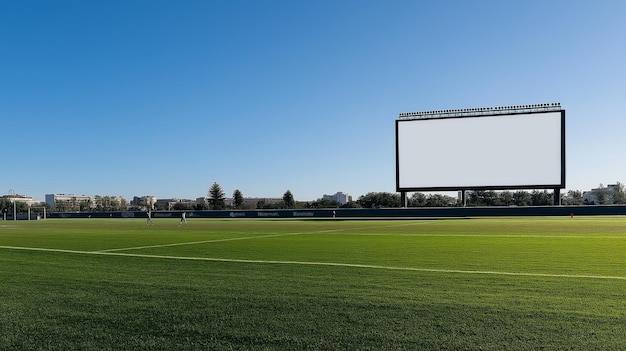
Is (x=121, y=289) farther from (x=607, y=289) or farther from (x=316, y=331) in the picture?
(x=607, y=289)

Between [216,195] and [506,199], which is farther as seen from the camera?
[216,195]

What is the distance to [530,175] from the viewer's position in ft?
159

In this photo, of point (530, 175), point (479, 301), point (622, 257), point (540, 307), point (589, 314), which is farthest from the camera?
point (530, 175)

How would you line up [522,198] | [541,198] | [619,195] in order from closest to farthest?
1. [541,198]
2. [522,198]
3. [619,195]

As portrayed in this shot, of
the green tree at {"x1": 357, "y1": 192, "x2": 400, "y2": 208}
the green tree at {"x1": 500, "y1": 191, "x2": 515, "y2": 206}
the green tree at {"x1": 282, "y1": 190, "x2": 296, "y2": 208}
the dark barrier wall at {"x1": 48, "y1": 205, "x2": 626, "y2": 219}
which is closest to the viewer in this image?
the dark barrier wall at {"x1": 48, "y1": 205, "x2": 626, "y2": 219}

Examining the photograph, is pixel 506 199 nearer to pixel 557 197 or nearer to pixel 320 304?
pixel 557 197

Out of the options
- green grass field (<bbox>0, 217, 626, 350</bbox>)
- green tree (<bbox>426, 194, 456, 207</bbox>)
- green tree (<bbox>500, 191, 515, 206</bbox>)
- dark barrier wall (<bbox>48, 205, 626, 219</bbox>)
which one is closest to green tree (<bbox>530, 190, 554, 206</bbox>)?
green tree (<bbox>500, 191, 515, 206</bbox>)

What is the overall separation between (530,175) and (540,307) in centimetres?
4737

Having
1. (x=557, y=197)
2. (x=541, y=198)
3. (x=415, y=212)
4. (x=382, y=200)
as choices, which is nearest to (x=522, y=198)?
(x=541, y=198)

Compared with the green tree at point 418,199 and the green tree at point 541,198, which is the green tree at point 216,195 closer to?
the green tree at point 418,199

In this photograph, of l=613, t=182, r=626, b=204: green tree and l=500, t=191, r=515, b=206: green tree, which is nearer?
l=500, t=191, r=515, b=206: green tree

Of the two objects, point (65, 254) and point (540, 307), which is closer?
point (540, 307)

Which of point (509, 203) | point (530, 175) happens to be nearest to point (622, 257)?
point (530, 175)

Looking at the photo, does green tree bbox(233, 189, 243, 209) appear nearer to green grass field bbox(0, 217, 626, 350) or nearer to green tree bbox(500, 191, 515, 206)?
green tree bbox(500, 191, 515, 206)
